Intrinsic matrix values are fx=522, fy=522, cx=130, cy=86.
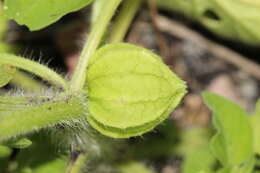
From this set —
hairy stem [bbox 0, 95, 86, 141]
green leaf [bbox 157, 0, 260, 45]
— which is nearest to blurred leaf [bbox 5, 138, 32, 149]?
hairy stem [bbox 0, 95, 86, 141]

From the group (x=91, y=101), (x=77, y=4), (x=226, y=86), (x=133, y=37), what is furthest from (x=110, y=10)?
(x=226, y=86)

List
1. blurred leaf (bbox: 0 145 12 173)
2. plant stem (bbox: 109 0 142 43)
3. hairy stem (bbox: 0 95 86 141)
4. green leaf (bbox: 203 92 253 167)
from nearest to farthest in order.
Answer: hairy stem (bbox: 0 95 86 141) < green leaf (bbox: 203 92 253 167) < blurred leaf (bbox: 0 145 12 173) < plant stem (bbox: 109 0 142 43)

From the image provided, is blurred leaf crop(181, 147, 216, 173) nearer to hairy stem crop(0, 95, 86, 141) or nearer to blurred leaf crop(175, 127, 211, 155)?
blurred leaf crop(175, 127, 211, 155)

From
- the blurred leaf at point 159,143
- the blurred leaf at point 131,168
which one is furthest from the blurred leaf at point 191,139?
the blurred leaf at point 131,168

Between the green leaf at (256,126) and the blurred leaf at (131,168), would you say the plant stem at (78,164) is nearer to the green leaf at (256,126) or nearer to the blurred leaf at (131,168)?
the blurred leaf at (131,168)

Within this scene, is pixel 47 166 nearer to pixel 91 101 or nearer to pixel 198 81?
pixel 91 101
